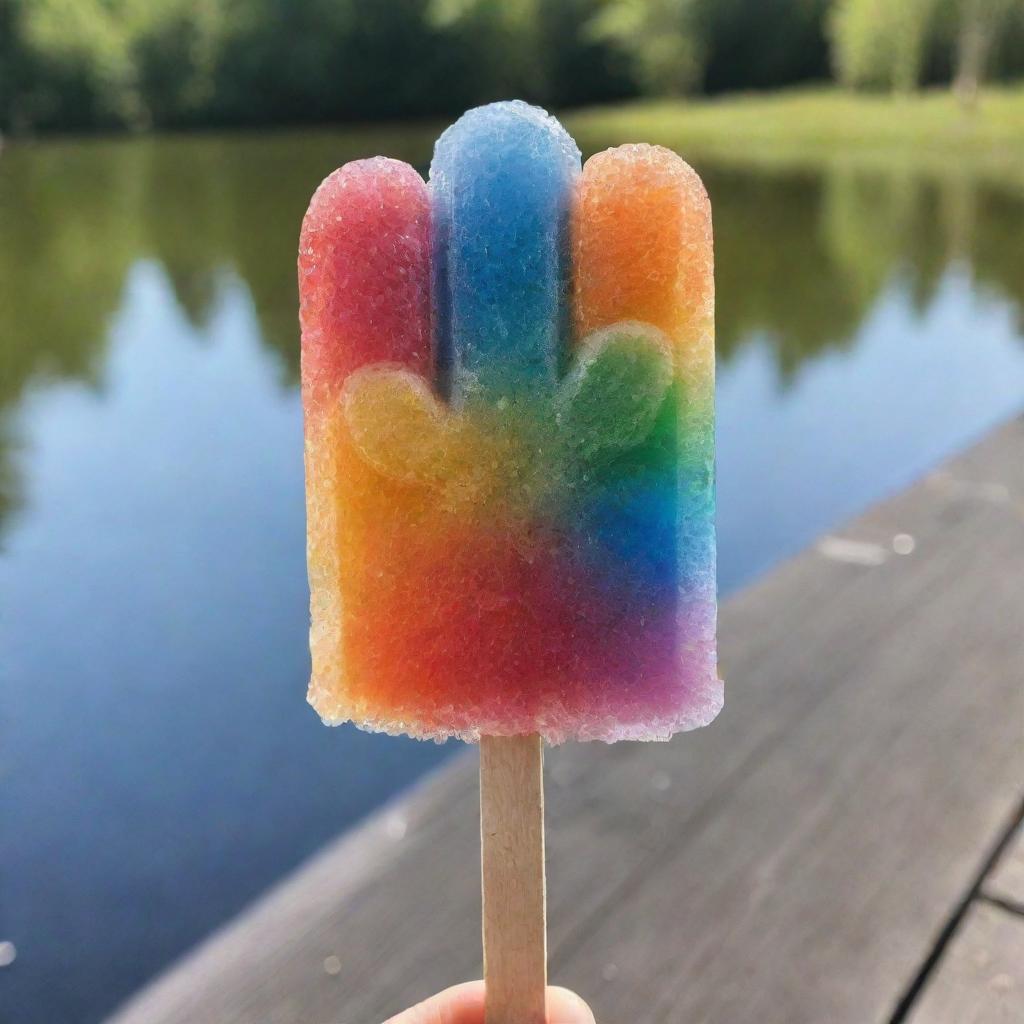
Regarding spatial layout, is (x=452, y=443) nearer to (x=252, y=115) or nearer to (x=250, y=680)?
(x=250, y=680)

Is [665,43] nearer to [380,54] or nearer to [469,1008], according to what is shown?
[380,54]

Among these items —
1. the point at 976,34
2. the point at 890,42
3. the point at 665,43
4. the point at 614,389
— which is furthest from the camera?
the point at 665,43

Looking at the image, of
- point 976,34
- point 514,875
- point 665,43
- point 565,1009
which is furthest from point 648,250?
point 665,43

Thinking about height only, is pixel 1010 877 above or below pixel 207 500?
above

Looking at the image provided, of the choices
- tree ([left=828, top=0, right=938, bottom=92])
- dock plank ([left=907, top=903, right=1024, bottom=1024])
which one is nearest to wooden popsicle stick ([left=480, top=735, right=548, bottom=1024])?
dock plank ([left=907, top=903, right=1024, bottom=1024])

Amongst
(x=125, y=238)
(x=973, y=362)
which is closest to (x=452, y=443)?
(x=973, y=362)

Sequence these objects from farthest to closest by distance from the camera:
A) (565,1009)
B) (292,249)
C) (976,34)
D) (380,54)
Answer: (380,54)
(976,34)
(292,249)
(565,1009)
